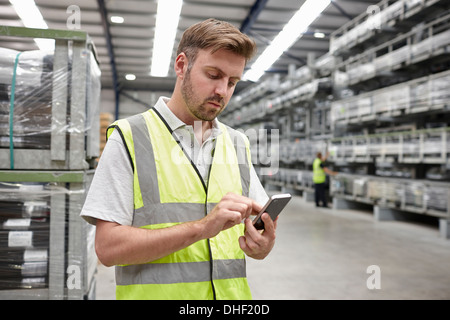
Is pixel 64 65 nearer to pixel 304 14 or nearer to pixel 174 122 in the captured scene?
pixel 174 122

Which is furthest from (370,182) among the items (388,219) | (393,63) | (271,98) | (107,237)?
(107,237)

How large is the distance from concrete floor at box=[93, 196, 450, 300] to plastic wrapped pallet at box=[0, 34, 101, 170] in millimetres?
2142

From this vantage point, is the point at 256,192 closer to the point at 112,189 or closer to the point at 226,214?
the point at 226,214

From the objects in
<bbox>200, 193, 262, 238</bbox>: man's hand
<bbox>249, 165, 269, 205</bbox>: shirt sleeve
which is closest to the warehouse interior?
<bbox>249, 165, 269, 205</bbox>: shirt sleeve

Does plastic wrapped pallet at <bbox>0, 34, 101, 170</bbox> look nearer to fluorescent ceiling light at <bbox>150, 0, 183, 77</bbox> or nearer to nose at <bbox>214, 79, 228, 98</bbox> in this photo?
nose at <bbox>214, 79, 228, 98</bbox>

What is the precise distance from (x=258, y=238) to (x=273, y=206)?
13 centimetres

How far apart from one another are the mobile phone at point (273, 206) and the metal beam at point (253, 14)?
373 inches

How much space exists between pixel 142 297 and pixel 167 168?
1.53ft

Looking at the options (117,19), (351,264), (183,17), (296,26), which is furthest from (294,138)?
(351,264)

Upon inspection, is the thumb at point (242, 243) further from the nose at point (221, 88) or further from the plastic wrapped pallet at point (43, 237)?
the plastic wrapped pallet at point (43, 237)

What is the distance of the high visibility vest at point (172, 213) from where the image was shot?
1236 mm

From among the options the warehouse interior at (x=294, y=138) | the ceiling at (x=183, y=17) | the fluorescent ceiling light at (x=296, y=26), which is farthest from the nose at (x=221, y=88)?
the ceiling at (x=183, y=17)

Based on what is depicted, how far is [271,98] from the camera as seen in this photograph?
48.3ft

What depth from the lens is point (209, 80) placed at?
1.28 metres
